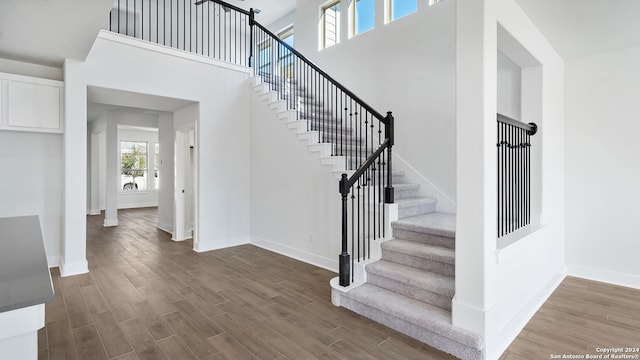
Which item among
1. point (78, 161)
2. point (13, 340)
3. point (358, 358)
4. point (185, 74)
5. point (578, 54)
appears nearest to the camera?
point (13, 340)

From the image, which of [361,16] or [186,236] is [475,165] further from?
Answer: [186,236]

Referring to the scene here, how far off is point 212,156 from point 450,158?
3.67m

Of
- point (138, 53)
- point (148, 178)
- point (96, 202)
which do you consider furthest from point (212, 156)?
point (148, 178)

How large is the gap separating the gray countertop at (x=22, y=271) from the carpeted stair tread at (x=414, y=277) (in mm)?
2490

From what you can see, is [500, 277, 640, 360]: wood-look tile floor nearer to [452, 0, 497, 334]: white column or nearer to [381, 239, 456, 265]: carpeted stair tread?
[452, 0, 497, 334]: white column

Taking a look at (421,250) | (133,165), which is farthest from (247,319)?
(133,165)

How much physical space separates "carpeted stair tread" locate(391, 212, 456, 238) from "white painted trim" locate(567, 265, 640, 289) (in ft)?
5.34

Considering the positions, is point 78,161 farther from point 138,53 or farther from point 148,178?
point 148,178

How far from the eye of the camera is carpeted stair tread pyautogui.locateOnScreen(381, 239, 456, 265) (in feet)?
9.42

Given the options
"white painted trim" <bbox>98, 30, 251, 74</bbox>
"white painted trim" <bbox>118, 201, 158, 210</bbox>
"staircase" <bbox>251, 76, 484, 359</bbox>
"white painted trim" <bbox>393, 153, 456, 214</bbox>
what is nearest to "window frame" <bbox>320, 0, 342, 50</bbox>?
"white painted trim" <bbox>98, 30, 251, 74</bbox>

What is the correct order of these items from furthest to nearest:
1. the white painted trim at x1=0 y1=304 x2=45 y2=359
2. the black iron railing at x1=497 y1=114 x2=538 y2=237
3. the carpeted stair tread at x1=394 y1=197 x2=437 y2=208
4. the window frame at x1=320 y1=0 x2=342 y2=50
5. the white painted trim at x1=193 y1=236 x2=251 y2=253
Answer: the window frame at x1=320 y1=0 x2=342 y2=50
the white painted trim at x1=193 y1=236 x2=251 y2=253
the carpeted stair tread at x1=394 y1=197 x2=437 y2=208
the black iron railing at x1=497 y1=114 x2=538 y2=237
the white painted trim at x1=0 y1=304 x2=45 y2=359

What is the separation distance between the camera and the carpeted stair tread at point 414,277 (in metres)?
2.66

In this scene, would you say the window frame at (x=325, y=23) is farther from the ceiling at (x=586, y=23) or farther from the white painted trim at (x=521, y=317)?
the white painted trim at (x=521, y=317)

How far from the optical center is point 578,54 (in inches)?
149
